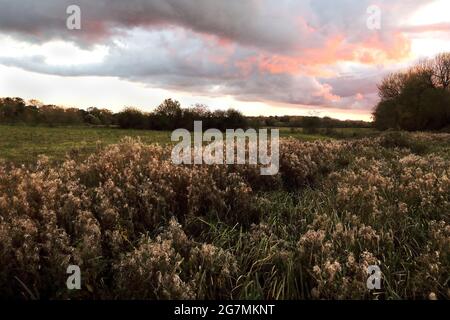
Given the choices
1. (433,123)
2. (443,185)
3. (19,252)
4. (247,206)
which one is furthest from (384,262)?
(433,123)

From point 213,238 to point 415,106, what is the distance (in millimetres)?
53942

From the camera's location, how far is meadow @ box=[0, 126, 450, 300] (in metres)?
3.46

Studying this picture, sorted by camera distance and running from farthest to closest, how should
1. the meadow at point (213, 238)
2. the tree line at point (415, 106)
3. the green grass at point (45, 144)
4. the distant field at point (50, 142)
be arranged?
the tree line at point (415, 106), the distant field at point (50, 142), the green grass at point (45, 144), the meadow at point (213, 238)

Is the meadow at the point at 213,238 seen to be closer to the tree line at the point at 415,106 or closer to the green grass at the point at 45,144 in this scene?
the green grass at the point at 45,144

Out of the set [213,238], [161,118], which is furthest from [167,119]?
[213,238]

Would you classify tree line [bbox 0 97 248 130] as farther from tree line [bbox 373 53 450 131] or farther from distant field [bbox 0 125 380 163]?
tree line [bbox 373 53 450 131]

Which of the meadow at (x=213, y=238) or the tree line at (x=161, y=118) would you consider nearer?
the meadow at (x=213, y=238)

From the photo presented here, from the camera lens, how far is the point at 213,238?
477 cm

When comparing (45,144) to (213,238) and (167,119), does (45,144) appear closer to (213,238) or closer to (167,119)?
(213,238)

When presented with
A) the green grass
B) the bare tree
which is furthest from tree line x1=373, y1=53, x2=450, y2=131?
the green grass

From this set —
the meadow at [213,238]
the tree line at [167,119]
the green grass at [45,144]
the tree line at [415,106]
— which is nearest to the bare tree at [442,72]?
the tree line at [415,106]

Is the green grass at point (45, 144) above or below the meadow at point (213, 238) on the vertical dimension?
above

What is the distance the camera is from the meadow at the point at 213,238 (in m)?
3.46

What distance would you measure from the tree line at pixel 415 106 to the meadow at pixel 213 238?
49500 mm
